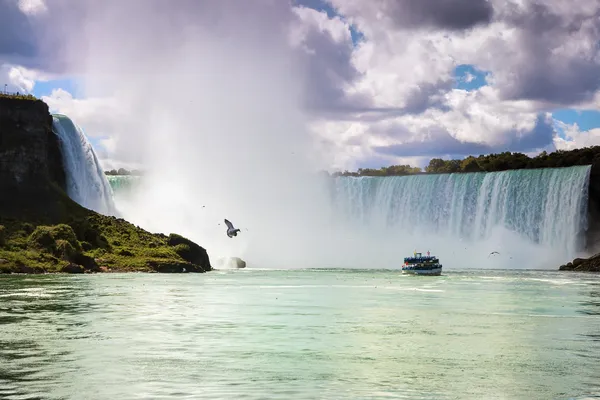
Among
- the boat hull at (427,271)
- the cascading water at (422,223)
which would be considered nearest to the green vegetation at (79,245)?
the boat hull at (427,271)

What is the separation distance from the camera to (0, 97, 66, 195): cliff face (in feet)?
388

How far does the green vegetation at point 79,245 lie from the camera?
10181cm

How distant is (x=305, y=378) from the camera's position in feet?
91.0

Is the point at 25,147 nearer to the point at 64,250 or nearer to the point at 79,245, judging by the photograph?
the point at 79,245

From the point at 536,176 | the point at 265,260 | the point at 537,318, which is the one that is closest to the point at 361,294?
the point at 537,318

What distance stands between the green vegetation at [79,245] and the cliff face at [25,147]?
3350 millimetres

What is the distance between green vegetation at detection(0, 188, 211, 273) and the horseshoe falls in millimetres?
42423

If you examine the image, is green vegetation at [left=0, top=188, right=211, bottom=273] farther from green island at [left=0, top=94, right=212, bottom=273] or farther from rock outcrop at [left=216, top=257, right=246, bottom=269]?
rock outcrop at [left=216, top=257, right=246, bottom=269]

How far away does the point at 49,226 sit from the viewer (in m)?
111

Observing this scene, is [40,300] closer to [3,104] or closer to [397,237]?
[3,104]

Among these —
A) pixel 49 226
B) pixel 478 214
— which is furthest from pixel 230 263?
pixel 478 214

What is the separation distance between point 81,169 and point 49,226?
26.9 m

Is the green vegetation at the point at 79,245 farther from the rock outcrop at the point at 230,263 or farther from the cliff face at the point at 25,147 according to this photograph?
the rock outcrop at the point at 230,263

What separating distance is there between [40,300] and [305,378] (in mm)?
32276
